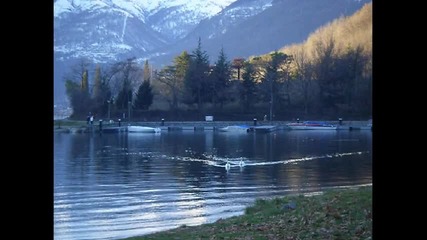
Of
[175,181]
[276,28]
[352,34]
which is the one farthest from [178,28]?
[175,181]

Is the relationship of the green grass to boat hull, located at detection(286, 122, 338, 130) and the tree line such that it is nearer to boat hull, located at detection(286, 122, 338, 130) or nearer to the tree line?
boat hull, located at detection(286, 122, 338, 130)

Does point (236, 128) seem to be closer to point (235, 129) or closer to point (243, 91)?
point (235, 129)

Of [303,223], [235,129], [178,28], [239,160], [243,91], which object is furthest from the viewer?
[178,28]

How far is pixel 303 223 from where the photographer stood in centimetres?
732

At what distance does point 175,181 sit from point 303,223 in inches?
368

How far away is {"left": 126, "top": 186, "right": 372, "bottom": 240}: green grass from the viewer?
6.54 meters

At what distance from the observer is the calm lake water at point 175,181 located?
405 inches

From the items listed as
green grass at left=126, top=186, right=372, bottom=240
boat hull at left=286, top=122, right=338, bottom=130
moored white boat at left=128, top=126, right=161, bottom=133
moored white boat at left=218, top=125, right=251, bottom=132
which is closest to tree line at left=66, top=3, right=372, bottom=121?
boat hull at left=286, top=122, right=338, bottom=130

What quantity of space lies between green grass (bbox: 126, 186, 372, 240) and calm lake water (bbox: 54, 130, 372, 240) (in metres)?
1.44

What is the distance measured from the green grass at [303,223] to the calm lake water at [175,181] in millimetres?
1445
